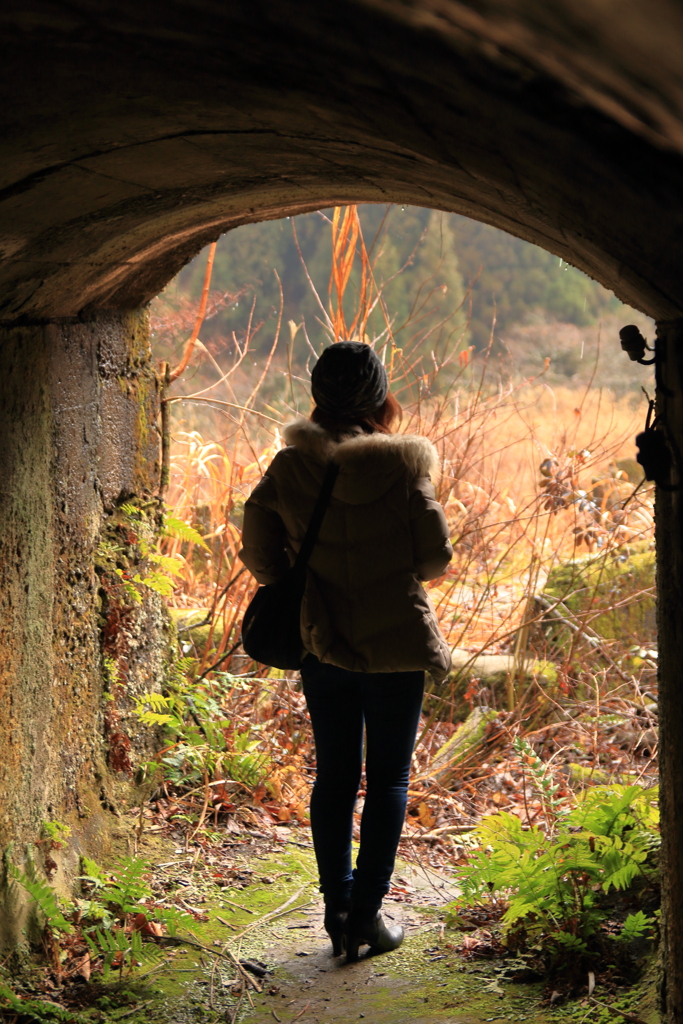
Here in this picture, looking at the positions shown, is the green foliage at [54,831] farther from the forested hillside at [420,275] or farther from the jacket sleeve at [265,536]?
the forested hillside at [420,275]

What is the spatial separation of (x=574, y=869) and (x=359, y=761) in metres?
0.82

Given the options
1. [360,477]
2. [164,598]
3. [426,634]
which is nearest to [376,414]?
[360,477]

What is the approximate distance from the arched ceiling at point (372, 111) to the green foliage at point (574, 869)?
199cm

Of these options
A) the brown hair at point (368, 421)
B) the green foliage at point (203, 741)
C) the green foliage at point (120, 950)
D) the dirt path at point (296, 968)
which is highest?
the brown hair at point (368, 421)

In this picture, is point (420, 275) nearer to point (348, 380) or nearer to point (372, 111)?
point (348, 380)

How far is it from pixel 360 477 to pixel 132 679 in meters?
1.87

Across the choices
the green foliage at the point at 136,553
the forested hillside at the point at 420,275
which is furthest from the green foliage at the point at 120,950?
the forested hillside at the point at 420,275

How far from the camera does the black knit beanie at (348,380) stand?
291 centimetres

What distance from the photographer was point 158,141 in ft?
6.87

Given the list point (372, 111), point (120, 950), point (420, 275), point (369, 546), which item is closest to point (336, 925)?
point (120, 950)

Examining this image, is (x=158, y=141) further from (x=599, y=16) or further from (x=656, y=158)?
(x=599, y=16)

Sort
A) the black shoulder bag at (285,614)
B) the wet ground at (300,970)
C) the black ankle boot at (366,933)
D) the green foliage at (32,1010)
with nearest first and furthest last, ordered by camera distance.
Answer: the green foliage at (32,1010)
the wet ground at (300,970)
the black shoulder bag at (285,614)
the black ankle boot at (366,933)

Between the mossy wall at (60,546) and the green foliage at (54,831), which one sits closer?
the mossy wall at (60,546)

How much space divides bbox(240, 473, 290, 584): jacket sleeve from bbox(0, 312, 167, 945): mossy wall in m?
0.81
